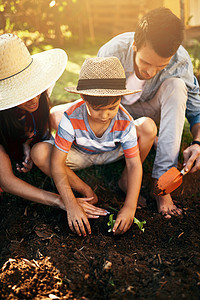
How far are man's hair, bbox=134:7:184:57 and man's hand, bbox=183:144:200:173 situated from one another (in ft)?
1.99

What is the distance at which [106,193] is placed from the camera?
85.4 inches

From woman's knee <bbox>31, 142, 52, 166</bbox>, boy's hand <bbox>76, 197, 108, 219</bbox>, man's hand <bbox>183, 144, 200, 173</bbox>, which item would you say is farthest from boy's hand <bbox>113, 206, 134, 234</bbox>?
woman's knee <bbox>31, 142, 52, 166</bbox>

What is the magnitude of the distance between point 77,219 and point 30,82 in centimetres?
81

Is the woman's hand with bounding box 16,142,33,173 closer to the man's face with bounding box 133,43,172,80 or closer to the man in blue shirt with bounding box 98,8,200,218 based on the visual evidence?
the man in blue shirt with bounding box 98,8,200,218

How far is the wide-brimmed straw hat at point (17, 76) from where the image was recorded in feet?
5.37

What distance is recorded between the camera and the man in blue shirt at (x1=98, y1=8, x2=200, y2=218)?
1.85 meters

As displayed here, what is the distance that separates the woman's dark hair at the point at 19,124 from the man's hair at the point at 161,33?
750 mm

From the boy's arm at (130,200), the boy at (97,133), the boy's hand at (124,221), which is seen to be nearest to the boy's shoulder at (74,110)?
the boy at (97,133)

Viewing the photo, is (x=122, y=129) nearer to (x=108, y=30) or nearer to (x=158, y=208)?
(x=158, y=208)

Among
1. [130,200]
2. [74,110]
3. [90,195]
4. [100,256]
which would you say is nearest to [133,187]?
[130,200]

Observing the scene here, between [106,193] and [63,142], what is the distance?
0.57m

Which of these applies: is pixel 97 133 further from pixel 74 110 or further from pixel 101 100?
pixel 101 100

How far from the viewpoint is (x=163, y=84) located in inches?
84.7

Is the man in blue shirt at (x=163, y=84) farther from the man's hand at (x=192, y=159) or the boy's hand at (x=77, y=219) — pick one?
the boy's hand at (x=77, y=219)
